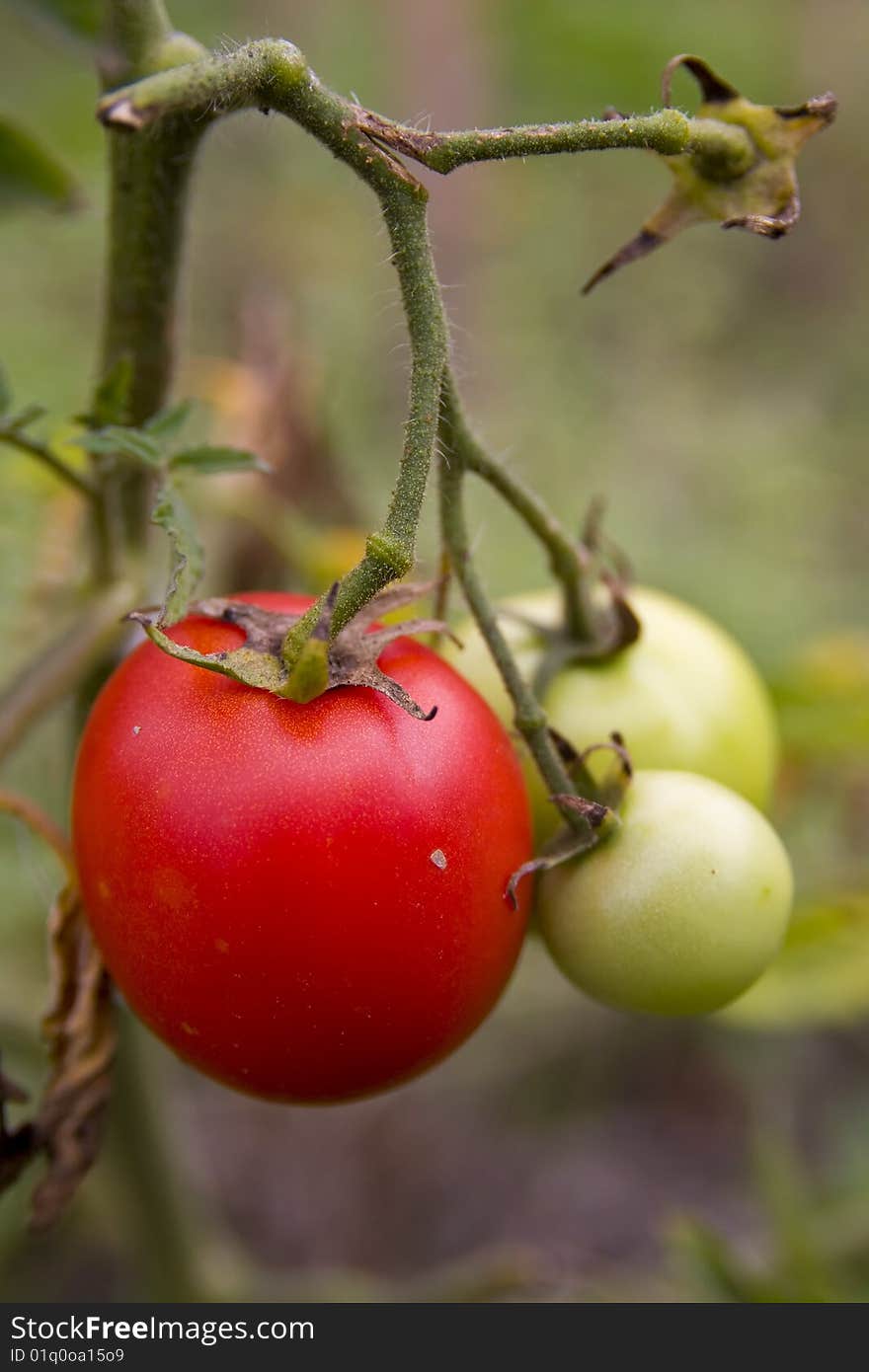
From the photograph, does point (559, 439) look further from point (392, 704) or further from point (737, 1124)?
point (392, 704)

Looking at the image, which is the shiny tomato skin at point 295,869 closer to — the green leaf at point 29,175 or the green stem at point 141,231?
the green stem at point 141,231

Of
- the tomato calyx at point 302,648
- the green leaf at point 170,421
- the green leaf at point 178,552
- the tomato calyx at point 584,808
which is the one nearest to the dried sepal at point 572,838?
the tomato calyx at point 584,808

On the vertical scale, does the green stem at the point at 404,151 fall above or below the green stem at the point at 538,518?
above

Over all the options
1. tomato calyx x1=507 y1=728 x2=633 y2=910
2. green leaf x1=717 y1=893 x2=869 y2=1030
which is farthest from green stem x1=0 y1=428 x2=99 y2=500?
green leaf x1=717 y1=893 x2=869 y2=1030

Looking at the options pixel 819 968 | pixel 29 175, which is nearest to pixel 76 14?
pixel 29 175

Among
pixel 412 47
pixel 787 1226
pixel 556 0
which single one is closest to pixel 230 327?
pixel 412 47

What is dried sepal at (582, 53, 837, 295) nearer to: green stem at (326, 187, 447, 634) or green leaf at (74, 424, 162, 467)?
green stem at (326, 187, 447, 634)
